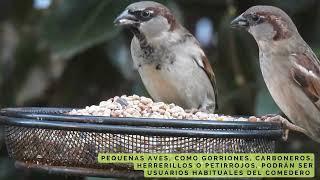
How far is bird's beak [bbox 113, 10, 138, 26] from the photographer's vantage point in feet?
7.42

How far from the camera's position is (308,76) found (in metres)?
2.61

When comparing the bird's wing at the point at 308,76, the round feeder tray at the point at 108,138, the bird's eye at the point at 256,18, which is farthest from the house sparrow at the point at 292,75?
the round feeder tray at the point at 108,138

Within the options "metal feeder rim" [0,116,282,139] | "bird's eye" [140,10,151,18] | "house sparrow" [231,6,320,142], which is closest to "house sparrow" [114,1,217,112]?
"bird's eye" [140,10,151,18]

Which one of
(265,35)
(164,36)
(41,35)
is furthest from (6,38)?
(265,35)

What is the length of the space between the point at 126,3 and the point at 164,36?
1.55 ft

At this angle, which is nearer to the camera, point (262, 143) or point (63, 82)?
point (262, 143)

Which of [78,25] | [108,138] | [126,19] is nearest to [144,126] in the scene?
[108,138]

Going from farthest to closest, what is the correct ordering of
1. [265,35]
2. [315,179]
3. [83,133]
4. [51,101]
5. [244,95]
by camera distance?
[51,101] < [244,95] < [315,179] < [265,35] < [83,133]

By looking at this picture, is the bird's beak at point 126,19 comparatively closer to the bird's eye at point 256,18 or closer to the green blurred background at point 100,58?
the bird's eye at point 256,18

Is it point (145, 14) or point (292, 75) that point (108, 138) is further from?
point (292, 75)

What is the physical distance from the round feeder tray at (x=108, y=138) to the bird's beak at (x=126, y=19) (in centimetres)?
55

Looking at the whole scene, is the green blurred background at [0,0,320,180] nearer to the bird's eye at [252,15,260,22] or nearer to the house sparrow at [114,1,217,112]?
the house sparrow at [114,1,217,112]

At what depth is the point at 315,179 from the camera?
114 inches

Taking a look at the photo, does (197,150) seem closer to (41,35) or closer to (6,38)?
(41,35)
